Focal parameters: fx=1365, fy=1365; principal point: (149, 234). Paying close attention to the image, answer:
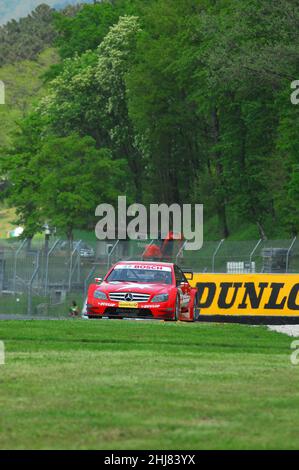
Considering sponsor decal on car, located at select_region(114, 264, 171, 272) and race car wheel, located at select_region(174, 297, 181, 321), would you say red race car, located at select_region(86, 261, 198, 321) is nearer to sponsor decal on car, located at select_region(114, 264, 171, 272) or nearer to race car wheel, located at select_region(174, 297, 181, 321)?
race car wheel, located at select_region(174, 297, 181, 321)

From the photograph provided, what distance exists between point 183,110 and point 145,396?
64082mm

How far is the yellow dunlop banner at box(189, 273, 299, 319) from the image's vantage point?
3462 cm

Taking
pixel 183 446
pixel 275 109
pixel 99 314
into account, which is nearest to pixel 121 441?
pixel 183 446

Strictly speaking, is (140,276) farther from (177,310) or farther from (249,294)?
Answer: (249,294)

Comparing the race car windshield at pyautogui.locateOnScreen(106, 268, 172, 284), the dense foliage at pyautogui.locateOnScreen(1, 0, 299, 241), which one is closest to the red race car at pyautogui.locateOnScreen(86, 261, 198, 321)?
the race car windshield at pyautogui.locateOnScreen(106, 268, 172, 284)

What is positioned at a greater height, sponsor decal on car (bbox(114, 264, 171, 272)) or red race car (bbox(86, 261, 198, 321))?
sponsor decal on car (bbox(114, 264, 171, 272))

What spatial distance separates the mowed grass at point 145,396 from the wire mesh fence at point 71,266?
2092 centimetres

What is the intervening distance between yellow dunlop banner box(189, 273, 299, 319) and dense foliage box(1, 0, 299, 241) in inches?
756

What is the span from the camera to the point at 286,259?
38.9 meters

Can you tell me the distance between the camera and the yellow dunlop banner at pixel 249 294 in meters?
34.6

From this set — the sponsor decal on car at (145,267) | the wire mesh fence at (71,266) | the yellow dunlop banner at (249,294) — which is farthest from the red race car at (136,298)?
the wire mesh fence at (71,266)

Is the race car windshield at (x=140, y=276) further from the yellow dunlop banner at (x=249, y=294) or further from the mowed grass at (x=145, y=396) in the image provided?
the mowed grass at (x=145, y=396)

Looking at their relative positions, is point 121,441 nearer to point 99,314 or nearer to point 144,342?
point 144,342

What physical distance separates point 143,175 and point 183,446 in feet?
265
